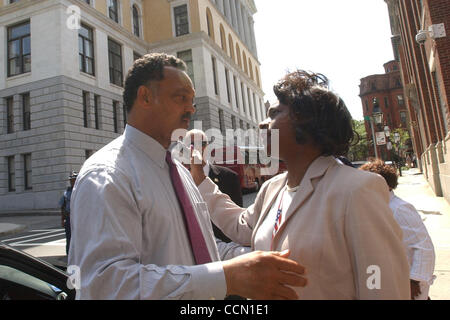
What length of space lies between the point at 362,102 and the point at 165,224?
86895 millimetres

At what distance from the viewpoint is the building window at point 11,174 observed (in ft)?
77.0

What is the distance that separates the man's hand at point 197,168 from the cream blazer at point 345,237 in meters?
1.06

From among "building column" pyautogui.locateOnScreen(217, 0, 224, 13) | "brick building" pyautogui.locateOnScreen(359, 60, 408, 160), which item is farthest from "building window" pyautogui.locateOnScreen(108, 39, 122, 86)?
"brick building" pyautogui.locateOnScreen(359, 60, 408, 160)

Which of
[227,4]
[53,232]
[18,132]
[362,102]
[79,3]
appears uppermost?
[227,4]

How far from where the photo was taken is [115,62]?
1126 inches

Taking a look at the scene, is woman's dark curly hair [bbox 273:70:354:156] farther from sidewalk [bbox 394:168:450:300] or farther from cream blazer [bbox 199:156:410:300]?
sidewalk [bbox 394:168:450:300]

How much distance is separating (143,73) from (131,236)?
0.98 metres

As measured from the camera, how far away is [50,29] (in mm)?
22766

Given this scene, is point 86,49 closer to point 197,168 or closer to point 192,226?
point 197,168

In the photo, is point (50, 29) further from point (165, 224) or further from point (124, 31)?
point (165, 224)

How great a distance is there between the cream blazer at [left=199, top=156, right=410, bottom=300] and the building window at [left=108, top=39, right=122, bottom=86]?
28.9 m

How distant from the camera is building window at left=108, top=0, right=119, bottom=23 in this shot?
94.5ft

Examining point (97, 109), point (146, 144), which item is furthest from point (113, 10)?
point (146, 144)

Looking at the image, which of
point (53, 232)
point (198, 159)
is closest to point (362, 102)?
point (53, 232)
